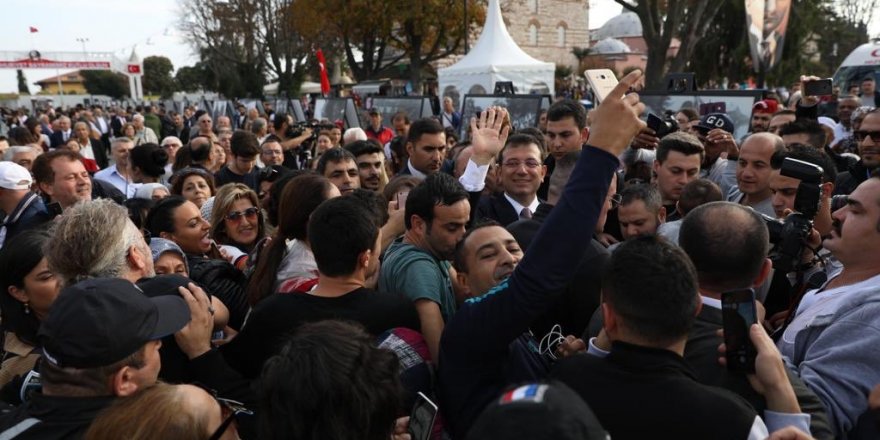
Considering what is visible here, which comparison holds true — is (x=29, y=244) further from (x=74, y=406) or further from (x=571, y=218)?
(x=571, y=218)

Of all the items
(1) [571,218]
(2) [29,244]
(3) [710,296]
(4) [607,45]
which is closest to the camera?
(1) [571,218]

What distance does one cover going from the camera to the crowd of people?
5.31 feet

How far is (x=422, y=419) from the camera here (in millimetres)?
1843

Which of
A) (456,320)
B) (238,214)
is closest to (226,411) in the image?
(456,320)

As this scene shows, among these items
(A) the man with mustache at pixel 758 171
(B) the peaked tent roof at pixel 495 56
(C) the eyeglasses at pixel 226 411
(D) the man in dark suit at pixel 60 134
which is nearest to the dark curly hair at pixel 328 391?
(C) the eyeglasses at pixel 226 411

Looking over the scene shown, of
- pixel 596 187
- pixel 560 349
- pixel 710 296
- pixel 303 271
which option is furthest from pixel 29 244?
pixel 710 296

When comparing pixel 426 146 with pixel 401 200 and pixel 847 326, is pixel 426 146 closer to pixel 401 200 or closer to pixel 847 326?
pixel 401 200

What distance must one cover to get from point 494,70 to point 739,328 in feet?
54.6

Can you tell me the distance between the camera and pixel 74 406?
Result: 5.89 feet

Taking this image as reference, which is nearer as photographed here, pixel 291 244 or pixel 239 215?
pixel 291 244

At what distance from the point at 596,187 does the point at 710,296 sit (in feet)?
2.51

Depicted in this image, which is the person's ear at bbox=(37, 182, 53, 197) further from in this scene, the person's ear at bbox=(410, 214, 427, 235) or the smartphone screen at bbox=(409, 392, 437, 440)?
the smartphone screen at bbox=(409, 392, 437, 440)

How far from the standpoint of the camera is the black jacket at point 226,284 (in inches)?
118

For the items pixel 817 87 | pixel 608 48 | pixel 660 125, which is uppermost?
pixel 608 48
